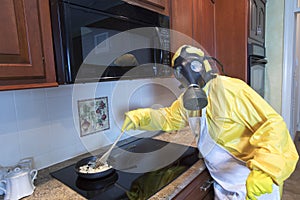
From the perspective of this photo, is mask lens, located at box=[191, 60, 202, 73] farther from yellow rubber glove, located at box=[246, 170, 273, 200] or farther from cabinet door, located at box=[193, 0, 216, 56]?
cabinet door, located at box=[193, 0, 216, 56]

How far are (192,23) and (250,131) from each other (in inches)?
28.1

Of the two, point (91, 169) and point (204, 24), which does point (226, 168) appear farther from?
point (204, 24)

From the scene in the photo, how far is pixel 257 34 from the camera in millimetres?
1986

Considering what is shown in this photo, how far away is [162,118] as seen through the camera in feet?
3.65

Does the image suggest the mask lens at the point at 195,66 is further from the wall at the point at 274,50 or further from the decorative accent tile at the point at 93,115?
the wall at the point at 274,50

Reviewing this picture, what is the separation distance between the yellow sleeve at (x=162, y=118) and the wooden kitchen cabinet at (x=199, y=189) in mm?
280

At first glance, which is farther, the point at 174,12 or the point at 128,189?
the point at 174,12

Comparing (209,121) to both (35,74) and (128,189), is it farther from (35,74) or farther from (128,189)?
(35,74)

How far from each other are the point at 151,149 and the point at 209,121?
436mm

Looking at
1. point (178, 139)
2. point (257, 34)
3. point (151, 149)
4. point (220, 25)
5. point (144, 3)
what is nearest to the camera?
point (144, 3)

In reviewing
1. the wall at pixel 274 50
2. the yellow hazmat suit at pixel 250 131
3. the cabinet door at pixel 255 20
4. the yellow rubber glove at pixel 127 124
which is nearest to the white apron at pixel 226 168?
the yellow hazmat suit at pixel 250 131

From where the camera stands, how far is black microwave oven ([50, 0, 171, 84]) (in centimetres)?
62

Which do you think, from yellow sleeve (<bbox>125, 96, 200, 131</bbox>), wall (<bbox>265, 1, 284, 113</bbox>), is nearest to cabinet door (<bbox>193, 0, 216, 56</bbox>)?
yellow sleeve (<bbox>125, 96, 200, 131</bbox>)

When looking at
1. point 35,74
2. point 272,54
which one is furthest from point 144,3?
point 272,54
